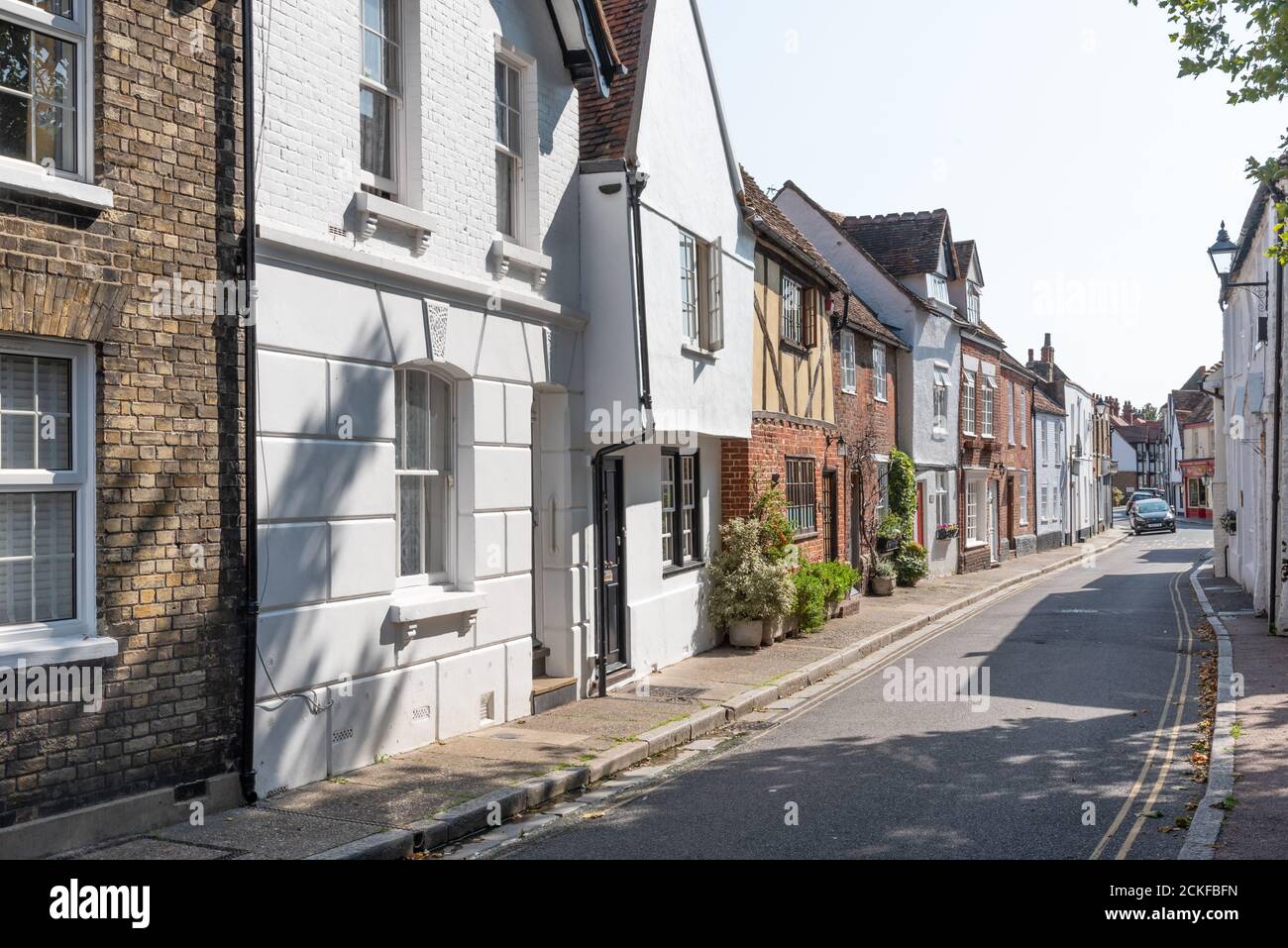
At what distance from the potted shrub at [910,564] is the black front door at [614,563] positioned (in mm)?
13670

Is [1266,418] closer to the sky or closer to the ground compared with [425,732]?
closer to the sky

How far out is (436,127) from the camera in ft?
31.4

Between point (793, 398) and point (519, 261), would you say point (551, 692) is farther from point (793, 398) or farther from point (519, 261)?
point (793, 398)

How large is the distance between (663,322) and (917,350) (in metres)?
17.0

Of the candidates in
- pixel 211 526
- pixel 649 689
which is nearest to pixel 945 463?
pixel 649 689

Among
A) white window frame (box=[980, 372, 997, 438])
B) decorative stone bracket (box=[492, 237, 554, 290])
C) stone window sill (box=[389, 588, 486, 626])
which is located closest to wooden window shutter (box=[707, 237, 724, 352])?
decorative stone bracket (box=[492, 237, 554, 290])

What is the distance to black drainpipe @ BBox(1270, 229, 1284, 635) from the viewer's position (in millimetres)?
16734

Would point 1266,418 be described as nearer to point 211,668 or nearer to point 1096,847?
point 1096,847

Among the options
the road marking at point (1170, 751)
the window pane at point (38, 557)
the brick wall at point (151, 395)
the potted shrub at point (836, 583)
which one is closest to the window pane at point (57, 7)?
the brick wall at point (151, 395)

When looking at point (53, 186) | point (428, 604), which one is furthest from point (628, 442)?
point (53, 186)

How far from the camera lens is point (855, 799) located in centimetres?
796

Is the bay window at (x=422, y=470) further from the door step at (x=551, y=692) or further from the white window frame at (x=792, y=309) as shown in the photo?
the white window frame at (x=792, y=309)

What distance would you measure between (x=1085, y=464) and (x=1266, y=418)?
39.4m

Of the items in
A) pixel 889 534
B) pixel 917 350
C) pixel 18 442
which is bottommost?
pixel 889 534
